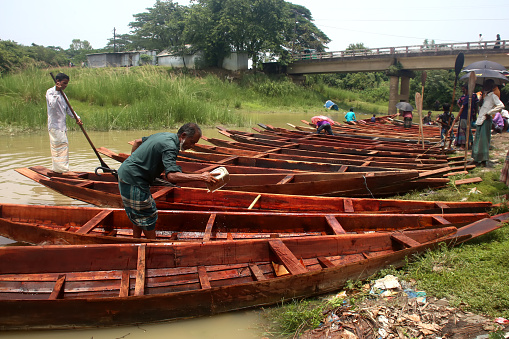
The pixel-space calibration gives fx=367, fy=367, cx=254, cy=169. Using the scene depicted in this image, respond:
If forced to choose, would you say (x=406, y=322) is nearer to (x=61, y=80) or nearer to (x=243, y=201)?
(x=243, y=201)

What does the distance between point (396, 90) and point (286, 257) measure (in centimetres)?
3033

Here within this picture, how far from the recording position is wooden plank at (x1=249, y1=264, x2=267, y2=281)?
3.00m

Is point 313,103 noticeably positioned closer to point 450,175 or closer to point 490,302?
point 450,175

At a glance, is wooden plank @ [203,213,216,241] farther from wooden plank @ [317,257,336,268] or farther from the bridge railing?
the bridge railing

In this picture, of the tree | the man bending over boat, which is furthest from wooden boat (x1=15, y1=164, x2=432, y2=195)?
the tree

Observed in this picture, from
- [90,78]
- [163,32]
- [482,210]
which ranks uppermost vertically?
[163,32]

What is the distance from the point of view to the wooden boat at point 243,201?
4.04 m

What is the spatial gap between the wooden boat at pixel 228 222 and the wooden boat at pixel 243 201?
28cm

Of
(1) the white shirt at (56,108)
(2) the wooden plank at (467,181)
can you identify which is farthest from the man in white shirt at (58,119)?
(2) the wooden plank at (467,181)

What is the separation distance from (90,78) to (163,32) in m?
28.5

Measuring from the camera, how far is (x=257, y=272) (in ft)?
10.1

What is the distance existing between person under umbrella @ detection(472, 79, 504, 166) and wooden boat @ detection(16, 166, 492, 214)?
2.76 metres

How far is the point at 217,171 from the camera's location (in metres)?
2.97

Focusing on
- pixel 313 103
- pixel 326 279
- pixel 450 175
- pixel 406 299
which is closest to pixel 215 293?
pixel 326 279
